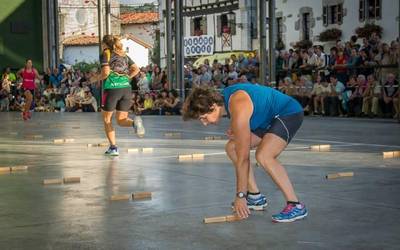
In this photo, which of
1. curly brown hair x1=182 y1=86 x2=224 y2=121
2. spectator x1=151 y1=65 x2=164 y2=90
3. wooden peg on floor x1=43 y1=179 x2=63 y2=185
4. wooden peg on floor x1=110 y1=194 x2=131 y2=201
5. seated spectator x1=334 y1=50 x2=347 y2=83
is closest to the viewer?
curly brown hair x1=182 y1=86 x2=224 y2=121

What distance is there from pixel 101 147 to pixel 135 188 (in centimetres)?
488

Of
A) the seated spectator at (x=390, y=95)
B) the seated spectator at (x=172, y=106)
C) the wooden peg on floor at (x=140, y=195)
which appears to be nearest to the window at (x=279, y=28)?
the seated spectator at (x=172, y=106)

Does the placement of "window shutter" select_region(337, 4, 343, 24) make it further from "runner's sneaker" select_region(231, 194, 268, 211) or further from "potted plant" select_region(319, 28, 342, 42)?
"runner's sneaker" select_region(231, 194, 268, 211)

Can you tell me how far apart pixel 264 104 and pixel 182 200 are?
159 centimetres

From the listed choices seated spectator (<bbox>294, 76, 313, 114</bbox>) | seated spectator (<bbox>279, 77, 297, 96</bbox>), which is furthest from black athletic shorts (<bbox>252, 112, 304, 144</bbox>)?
seated spectator (<bbox>279, 77, 297, 96</bbox>)

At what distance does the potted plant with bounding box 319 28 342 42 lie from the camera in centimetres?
4456

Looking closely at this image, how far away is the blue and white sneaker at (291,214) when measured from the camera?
581cm

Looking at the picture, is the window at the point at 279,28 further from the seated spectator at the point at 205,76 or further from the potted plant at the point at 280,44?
the seated spectator at the point at 205,76

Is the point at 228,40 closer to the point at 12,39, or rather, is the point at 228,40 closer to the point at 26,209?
the point at 12,39

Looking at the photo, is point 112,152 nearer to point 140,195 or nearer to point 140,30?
point 140,195

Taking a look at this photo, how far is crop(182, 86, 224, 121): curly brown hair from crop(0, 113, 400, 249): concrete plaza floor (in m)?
0.84

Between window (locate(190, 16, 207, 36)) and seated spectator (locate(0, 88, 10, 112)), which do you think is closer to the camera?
seated spectator (locate(0, 88, 10, 112))

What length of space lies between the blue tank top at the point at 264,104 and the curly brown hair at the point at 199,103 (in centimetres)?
14

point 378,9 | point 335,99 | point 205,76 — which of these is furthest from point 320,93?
point 378,9
